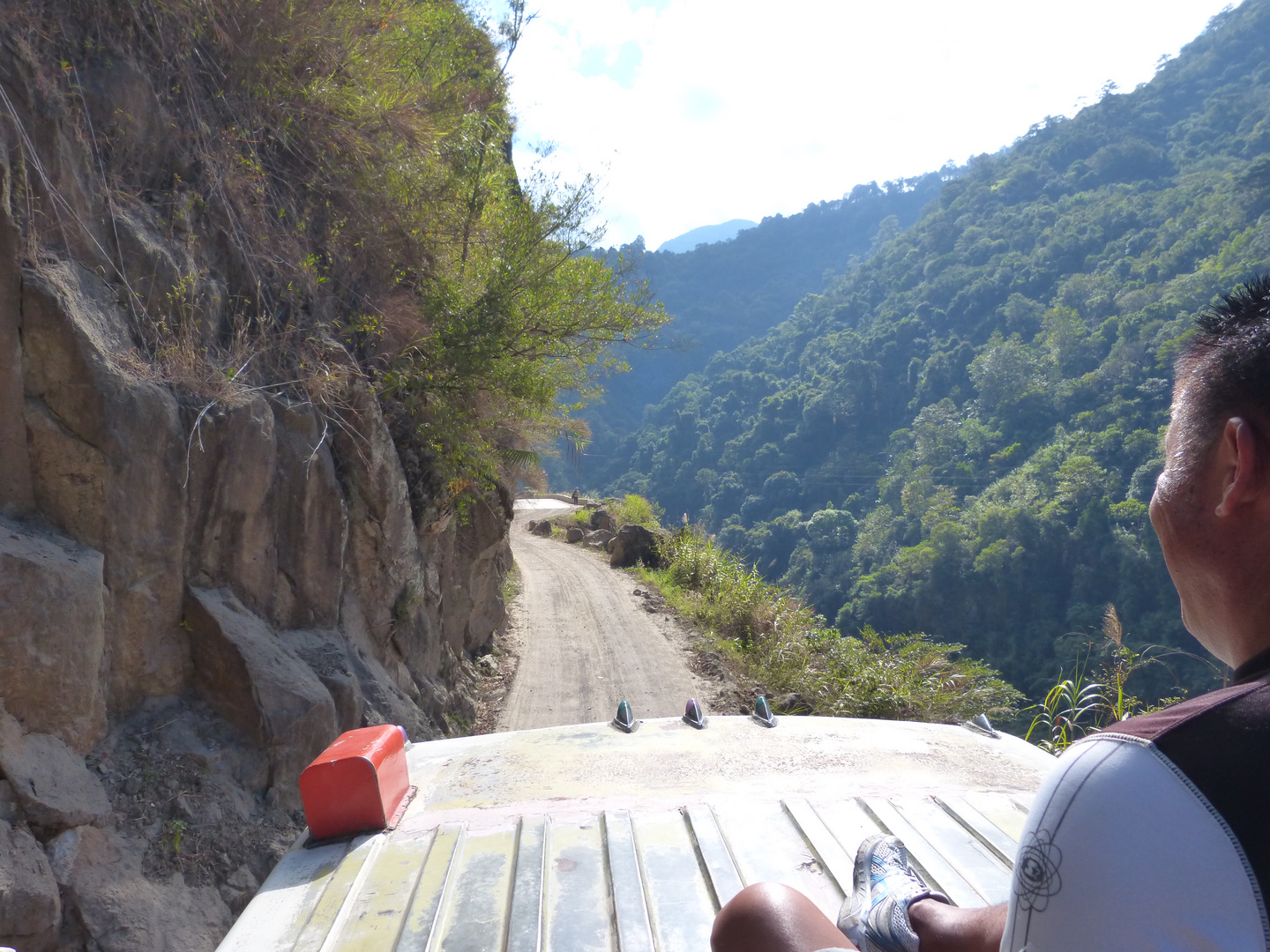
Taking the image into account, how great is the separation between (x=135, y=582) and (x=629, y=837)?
3.39 metres

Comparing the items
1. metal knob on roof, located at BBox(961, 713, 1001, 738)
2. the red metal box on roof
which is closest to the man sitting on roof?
the red metal box on roof

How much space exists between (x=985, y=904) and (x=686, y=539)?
15.5 meters

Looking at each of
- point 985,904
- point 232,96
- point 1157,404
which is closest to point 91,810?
point 985,904

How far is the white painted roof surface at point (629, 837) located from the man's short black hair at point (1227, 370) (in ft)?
4.84

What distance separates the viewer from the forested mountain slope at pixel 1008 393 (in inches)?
1321

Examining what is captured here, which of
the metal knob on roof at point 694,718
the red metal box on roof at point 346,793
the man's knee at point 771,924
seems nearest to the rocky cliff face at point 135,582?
the red metal box on roof at point 346,793

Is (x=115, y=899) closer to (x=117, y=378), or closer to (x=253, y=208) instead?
(x=117, y=378)

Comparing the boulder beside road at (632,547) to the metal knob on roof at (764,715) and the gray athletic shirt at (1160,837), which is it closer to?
the metal knob on roof at (764,715)

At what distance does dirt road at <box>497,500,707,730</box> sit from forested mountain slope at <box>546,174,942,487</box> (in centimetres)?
7002

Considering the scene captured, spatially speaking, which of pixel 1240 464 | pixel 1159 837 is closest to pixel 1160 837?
pixel 1159 837

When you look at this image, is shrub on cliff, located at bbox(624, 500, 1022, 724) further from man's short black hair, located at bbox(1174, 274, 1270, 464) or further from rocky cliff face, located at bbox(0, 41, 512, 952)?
man's short black hair, located at bbox(1174, 274, 1270, 464)

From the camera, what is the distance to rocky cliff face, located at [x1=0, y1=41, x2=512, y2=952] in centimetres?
338

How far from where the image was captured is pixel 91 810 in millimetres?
3445

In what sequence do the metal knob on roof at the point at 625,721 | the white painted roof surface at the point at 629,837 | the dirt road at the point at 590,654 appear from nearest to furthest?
the white painted roof surface at the point at 629,837 → the metal knob on roof at the point at 625,721 → the dirt road at the point at 590,654
